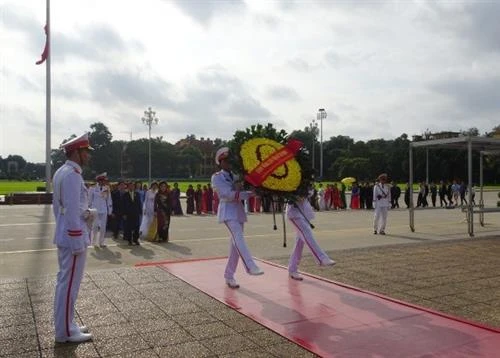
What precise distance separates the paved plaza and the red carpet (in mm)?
295

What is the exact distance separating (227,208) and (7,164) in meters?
159

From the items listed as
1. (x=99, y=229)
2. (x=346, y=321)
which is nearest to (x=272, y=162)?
(x=346, y=321)

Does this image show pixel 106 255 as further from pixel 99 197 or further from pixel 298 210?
pixel 298 210

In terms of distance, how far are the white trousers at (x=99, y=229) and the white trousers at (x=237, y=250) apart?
6354 mm

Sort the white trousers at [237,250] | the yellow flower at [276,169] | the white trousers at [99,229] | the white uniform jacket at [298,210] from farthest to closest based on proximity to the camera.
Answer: the white trousers at [99,229] < the white uniform jacket at [298,210] < the yellow flower at [276,169] < the white trousers at [237,250]

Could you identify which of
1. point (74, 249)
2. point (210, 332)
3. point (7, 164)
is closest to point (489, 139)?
point (210, 332)

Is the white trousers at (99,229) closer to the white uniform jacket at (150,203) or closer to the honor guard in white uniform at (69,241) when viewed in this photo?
the white uniform jacket at (150,203)

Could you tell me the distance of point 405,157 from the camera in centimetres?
8244

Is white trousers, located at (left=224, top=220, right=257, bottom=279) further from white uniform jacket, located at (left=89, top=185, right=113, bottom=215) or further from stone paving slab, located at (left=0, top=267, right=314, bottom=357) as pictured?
white uniform jacket, located at (left=89, top=185, right=113, bottom=215)

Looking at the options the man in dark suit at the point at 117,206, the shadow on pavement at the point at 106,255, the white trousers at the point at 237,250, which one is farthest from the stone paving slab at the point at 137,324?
the man in dark suit at the point at 117,206

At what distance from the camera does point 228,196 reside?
23.5 feet

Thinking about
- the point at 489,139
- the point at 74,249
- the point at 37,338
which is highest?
the point at 489,139

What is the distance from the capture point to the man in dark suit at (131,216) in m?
13.5

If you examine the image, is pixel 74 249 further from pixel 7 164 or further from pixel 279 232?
pixel 7 164
